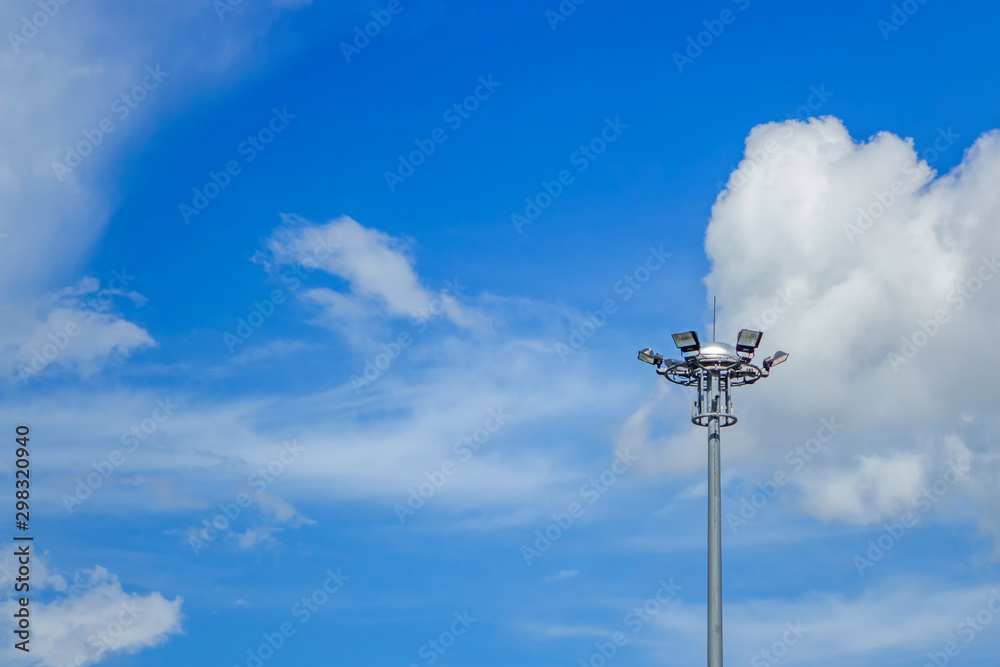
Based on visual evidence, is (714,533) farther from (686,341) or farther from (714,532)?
(686,341)

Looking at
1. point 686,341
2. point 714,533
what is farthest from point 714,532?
point 686,341

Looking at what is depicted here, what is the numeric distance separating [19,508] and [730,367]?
31762 mm

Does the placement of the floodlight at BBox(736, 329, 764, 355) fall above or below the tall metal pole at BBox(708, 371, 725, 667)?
above

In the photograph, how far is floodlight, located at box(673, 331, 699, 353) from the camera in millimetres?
54188

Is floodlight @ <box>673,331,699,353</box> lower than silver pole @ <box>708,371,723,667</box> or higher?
higher

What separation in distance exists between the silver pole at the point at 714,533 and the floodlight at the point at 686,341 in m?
1.34

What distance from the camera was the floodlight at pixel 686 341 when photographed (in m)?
54.2

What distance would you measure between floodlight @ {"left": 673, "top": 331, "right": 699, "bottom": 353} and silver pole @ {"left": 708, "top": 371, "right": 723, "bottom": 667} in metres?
1.34

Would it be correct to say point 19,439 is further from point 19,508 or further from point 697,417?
point 697,417

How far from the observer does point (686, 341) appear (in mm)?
54344

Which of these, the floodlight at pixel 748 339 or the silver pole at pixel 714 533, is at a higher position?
the floodlight at pixel 748 339

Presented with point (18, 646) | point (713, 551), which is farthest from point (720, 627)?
point (18, 646)

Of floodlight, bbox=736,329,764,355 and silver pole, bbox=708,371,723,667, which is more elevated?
floodlight, bbox=736,329,764,355

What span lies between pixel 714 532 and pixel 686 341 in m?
7.86
